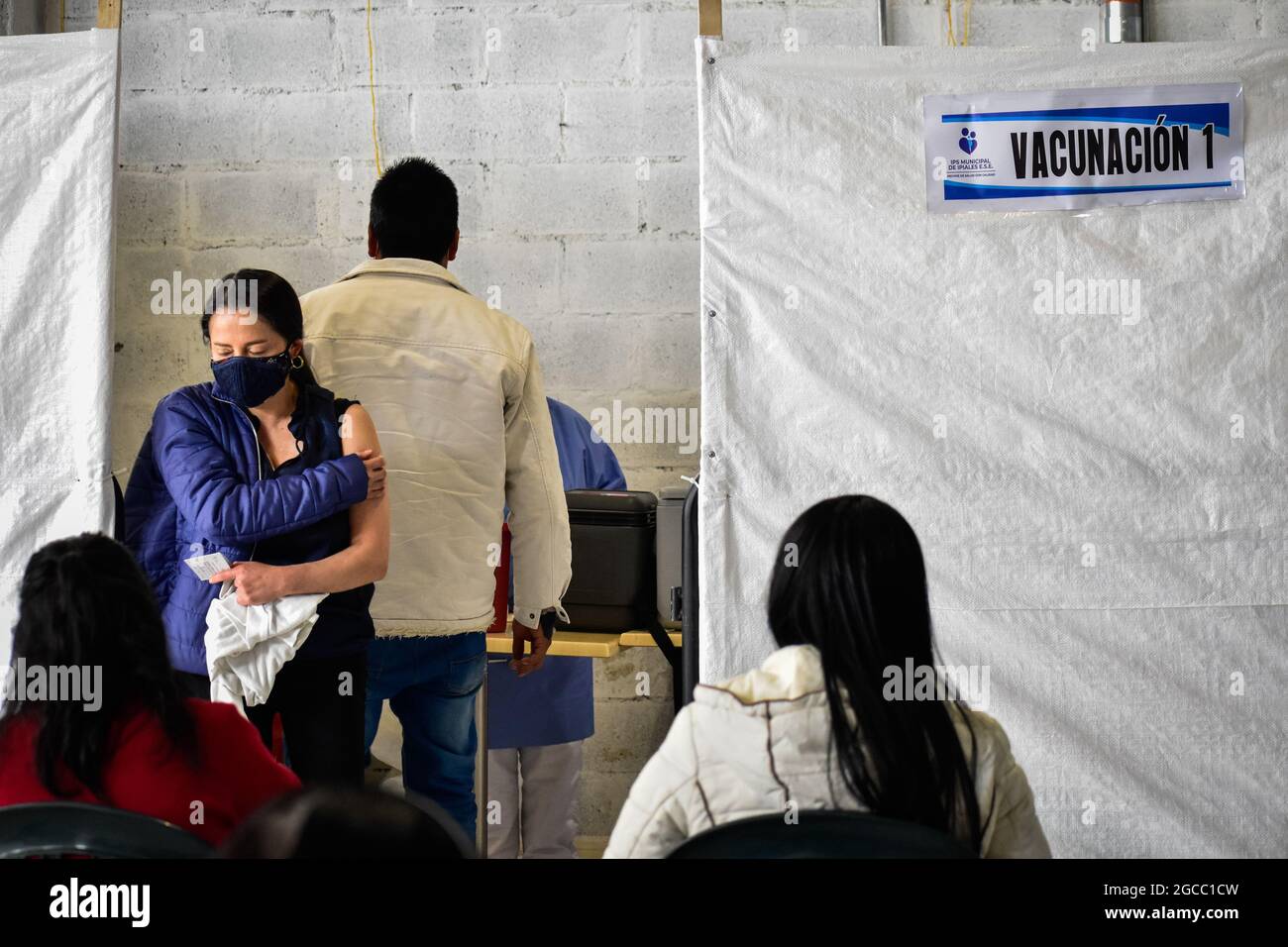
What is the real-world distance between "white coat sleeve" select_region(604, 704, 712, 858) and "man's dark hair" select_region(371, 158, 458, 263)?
1.36 m

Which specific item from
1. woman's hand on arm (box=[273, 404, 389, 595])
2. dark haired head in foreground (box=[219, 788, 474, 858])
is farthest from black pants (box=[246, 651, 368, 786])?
dark haired head in foreground (box=[219, 788, 474, 858])

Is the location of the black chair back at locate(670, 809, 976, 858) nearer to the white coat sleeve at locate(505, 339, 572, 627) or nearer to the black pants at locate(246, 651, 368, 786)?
the black pants at locate(246, 651, 368, 786)

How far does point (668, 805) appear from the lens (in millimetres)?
1112

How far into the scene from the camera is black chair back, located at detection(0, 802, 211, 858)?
944mm

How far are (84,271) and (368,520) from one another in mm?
831

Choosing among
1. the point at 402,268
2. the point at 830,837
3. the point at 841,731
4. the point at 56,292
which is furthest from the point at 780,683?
the point at 56,292

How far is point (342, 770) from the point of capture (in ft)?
5.90

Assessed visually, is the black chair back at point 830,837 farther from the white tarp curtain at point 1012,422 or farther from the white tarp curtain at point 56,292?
the white tarp curtain at point 56,292

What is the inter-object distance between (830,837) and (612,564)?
170 cm

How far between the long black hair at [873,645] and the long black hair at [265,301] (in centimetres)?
99

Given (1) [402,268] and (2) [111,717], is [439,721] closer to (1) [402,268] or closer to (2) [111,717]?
(1) [402,268]

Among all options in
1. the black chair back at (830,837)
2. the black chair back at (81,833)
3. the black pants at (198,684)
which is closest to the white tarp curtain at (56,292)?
the black pants at (198,684)

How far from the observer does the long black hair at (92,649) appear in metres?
1.14
